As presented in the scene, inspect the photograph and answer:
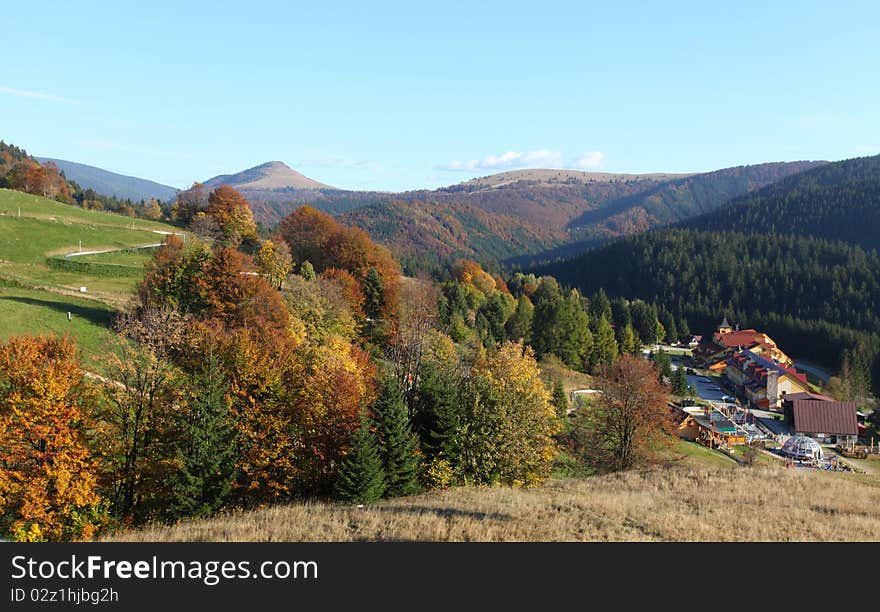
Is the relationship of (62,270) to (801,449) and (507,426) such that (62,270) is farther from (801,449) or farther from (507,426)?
(801,449)

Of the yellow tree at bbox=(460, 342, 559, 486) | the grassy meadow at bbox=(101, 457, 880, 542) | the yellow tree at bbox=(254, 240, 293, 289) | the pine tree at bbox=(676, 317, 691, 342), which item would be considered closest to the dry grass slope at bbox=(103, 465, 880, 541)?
the grassy meadow at bbox=(101, 457, 880, 542)

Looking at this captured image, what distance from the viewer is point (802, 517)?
52.7 feet

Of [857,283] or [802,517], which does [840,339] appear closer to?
[857,283]

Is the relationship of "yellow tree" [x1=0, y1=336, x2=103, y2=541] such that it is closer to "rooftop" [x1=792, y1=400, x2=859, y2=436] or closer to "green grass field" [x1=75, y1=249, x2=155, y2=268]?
"green grass field" [x1=75, y1=249, x2=155, y2=268]

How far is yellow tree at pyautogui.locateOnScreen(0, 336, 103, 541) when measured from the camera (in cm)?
1869

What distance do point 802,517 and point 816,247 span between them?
203 m

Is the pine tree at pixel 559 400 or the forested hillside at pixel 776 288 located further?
the forested hillside at pixel 776 288

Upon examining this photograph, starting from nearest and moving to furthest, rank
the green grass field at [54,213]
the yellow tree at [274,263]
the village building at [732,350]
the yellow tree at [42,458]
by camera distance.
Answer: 1. the yellow tree at [42,458]
2. the yellow tree at [274,263]
3. the green grass field at [54,213]
4. the village building at [732,350]

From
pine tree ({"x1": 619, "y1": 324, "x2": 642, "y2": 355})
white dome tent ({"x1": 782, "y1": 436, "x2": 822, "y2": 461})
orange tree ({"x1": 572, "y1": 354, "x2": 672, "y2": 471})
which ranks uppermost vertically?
orange tree ({"x1": 572, "y1": 354, "x2": 672, "y2": 471})

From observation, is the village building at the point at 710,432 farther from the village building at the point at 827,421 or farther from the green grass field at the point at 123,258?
the green grass field at the point at 123,258

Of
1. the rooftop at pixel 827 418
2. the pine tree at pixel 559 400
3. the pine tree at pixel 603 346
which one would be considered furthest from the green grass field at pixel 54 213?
the rooftop at pixel 827 418

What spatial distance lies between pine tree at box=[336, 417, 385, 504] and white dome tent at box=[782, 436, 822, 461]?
51.4m

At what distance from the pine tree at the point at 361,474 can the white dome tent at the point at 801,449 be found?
2023 inches

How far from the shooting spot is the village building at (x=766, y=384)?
84062 millimetres
